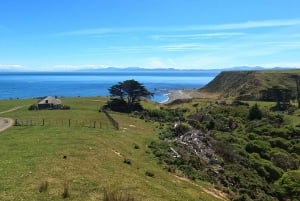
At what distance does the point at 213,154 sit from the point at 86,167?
926 inches

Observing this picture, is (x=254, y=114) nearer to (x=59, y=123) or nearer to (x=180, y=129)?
(x=180, y=129)

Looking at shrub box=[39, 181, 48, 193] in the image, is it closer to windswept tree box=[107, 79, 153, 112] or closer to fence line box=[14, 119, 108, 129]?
fence line box=[14, 119, 108, 129]

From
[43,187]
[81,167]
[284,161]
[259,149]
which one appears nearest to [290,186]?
[284,161]

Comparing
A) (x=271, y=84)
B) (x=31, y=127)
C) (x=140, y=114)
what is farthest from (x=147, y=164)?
(x=271, y=84)

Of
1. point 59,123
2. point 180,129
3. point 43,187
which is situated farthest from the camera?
point 180,129

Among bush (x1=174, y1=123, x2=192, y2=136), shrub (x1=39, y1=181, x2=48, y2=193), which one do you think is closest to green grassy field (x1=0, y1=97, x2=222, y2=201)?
shrub (x1=39, y1=181, x2=48, y2=193)

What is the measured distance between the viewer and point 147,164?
Answer: 39.3 m

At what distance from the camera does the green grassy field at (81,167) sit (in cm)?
2582

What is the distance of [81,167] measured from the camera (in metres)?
31.6

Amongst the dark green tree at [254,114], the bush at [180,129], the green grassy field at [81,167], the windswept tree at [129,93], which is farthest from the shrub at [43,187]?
the dark green tree at [254,114]

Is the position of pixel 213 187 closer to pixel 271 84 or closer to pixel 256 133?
pixel 256 133

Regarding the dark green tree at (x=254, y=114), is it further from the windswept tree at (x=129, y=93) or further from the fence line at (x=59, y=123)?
the fence line at (x=59, y=123)

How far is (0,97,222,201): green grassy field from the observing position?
25820 millimetres

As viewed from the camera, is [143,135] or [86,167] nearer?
[86,167]
